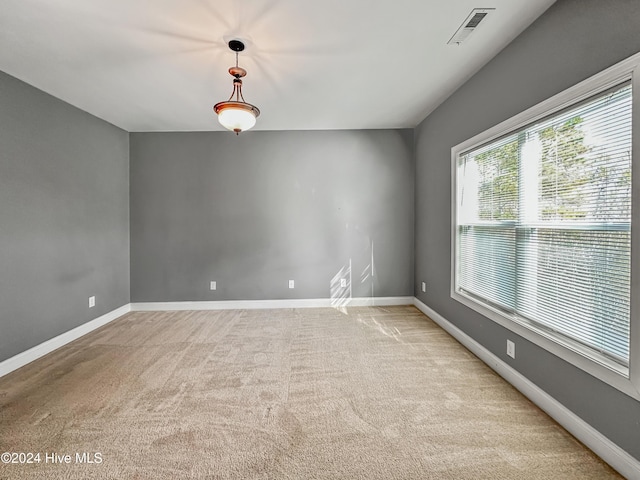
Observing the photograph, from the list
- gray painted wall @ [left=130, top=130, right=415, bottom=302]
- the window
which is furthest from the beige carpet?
gray painted wall @ [left=130, top=130, right=415, bottom=302]

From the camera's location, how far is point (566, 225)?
1879mm

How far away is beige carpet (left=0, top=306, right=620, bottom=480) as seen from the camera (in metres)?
1.58

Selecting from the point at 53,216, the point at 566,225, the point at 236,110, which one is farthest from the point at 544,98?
the point at 53,216

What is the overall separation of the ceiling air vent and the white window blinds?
0.82m

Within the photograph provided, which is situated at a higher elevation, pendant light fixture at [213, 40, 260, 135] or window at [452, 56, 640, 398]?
pendant light fixture at [213, 40, 260, 135]

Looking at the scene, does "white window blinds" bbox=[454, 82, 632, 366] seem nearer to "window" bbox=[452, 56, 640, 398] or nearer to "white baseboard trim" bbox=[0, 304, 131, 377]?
"window" bbox=[452, 56, 640, 398]

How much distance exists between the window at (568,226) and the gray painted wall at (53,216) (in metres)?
4.36

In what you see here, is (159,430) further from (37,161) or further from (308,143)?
(308,143)

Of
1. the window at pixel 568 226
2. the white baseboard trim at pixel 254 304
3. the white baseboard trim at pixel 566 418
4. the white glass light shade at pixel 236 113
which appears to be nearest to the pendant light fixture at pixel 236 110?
the white glass light shade at pixel 236 113

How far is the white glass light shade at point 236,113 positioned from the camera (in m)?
2.30

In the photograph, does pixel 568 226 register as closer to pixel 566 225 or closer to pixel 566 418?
pixel 566 225

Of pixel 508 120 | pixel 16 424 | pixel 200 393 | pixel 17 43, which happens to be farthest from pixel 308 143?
pixel 16 424

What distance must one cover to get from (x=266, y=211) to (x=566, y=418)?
3876mm

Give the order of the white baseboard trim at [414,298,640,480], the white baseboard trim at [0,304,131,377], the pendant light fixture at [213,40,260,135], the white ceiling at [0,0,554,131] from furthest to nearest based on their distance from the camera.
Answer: the white baseboard trim at [0,304,131,377]
the pendant light fixture at [213,40,260,135]
the white ceiling at [0,0,554,131]
the white baseboard trim at [414,298,640,480]
